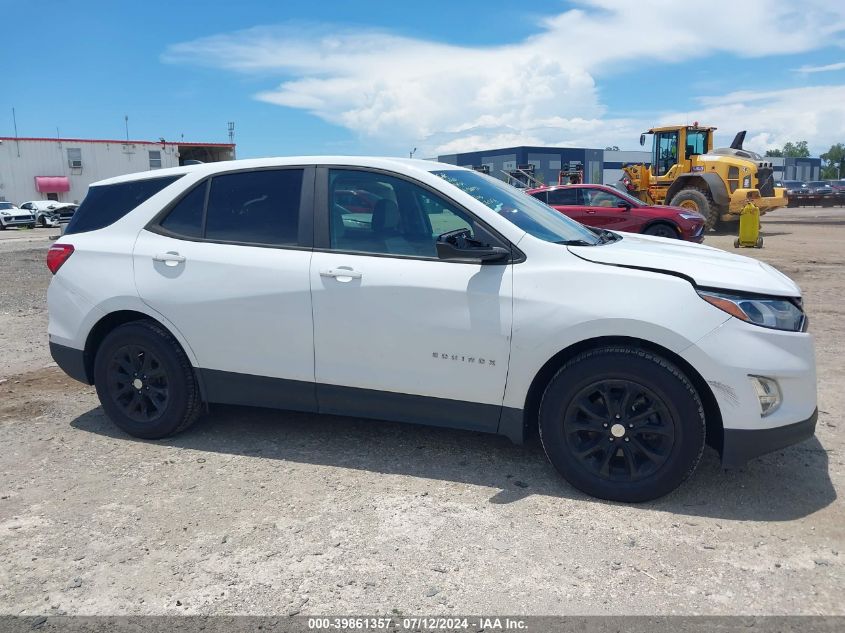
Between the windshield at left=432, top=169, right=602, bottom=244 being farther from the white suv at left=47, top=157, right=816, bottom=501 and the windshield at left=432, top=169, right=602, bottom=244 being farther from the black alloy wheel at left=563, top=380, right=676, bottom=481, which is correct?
the black alloy wheel at left=563, top=380, right=676, bottom=481

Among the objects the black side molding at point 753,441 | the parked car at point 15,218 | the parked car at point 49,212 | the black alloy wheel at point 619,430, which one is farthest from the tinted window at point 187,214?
the parked car at point 15,218

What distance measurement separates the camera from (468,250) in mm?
3625

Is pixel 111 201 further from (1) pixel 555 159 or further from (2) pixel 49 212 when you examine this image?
(1) pixel 555 159

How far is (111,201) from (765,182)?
2143 centimetres

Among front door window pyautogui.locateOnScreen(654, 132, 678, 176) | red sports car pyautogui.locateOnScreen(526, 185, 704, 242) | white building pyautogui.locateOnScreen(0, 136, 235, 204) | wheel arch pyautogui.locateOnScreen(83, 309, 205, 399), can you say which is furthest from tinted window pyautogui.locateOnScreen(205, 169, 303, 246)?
white building pyautogui.locateOnScreen(0, 136, 235, 204)

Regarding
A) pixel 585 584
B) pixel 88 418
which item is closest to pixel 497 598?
pixel 585 584

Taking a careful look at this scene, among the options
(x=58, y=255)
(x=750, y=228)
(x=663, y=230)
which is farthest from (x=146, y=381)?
(x=750, y=228)

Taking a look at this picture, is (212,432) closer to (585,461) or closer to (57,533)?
(57,533)

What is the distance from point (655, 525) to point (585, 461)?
45cm

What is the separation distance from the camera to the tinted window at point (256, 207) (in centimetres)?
421

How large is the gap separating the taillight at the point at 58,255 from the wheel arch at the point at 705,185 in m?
19.7

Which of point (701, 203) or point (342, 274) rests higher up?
point (701, 203)

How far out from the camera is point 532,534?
329cm

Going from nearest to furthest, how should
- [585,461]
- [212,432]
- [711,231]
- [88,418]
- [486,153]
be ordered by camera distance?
[585,461] < [212,432] < [88,418] < [711,231] < [486,153]
